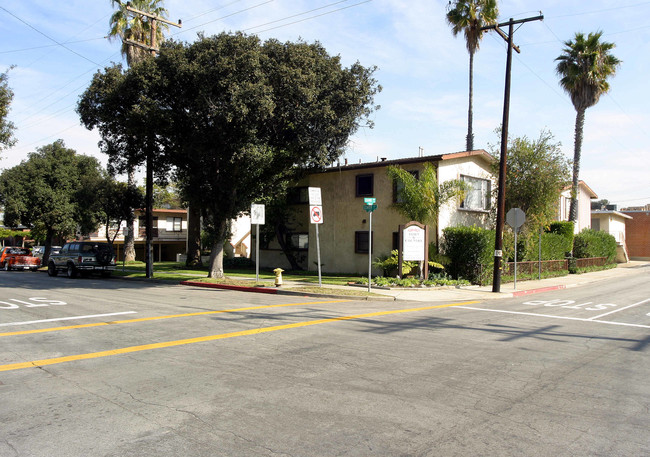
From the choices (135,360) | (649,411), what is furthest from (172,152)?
(649,411)

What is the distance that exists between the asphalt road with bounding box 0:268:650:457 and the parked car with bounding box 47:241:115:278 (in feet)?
47.3

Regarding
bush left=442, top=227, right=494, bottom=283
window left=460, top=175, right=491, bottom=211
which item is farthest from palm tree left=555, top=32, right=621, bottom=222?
bush left=442, top=227, right=494, bottom=283

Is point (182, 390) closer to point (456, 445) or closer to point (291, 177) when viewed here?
point (456, 445)

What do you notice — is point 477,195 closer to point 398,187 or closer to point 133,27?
point 398,187

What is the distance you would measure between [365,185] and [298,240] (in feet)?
20.3

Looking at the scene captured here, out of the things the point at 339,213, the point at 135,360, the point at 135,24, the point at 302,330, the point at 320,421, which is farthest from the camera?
the point at 135,24

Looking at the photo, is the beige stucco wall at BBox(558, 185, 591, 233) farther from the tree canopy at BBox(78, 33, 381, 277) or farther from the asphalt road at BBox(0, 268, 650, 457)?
the asphalt road at BBox(0, 268, 650, 457)

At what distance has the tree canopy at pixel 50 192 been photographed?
30.9m

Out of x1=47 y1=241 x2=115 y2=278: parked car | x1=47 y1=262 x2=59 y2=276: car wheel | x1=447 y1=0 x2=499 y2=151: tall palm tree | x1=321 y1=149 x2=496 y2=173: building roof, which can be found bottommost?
x1=47 y1=262 x2=59 y2=276: car wheel

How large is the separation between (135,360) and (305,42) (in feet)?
56.1

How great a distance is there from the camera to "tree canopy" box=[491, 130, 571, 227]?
81.1 ft

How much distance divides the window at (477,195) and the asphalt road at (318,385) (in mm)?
13896

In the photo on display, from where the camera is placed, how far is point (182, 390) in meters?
5.68

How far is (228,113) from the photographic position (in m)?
17.2
